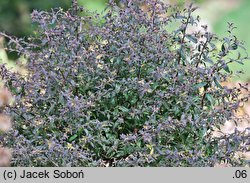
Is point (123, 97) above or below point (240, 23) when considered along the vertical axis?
below

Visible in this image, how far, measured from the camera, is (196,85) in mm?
3031

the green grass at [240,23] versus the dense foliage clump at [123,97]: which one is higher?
the green grass at [240,23]

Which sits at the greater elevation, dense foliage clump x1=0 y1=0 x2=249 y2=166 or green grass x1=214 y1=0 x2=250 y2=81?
green grass x1=214 y1=0 x2=250 y2=81

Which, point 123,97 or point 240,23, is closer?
point 123,97

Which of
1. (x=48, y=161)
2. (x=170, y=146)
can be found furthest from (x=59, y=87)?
(x=170, y=146)

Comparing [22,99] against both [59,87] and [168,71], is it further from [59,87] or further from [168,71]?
[168,71]

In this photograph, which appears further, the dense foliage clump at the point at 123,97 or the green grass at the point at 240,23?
the green grass at the point at 240,23

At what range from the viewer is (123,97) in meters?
3.15

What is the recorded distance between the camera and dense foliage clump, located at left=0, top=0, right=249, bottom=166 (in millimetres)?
2900

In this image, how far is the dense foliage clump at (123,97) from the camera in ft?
9.52

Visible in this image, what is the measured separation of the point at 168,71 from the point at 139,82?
212mm

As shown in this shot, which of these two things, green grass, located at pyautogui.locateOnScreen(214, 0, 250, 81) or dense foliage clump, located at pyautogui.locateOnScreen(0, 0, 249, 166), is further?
green grass, located at pyautogui.locateOnScreen(214, 0, 250, 81)
